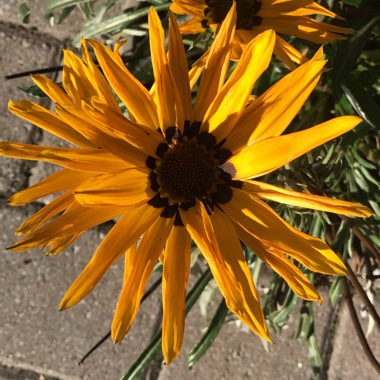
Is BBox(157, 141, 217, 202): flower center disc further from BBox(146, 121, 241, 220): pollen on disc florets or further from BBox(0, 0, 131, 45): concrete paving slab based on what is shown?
BBox(0, 0, 131, 45): concrete paving slab

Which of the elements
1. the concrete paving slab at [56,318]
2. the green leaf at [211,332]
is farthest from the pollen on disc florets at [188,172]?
the concrete paving slab at [56,318]

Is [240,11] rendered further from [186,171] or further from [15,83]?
[15,83]

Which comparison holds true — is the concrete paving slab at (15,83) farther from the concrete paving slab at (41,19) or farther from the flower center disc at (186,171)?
the flower center disc at (186,171)

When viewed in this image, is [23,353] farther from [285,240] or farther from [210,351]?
[285,240]

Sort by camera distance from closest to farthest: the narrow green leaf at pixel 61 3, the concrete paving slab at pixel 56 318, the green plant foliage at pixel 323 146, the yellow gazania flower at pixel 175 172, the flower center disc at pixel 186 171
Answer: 1. the yellow gazania flower at pixel 175 172
2. the flower center disc at pixel 186 171
3. the green plant foliage at pixel 323 146
4. the narrow green leaf at pixel 61 3
5. the concrete paving slab at pixel 56 318

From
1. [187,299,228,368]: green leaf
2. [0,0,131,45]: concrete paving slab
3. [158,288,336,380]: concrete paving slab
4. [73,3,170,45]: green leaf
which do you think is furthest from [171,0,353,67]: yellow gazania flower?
[158,288,336,380]: concrete paving slab

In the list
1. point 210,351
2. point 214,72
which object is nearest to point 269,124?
point 214,72
